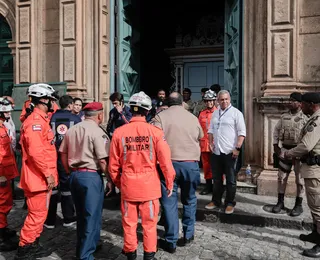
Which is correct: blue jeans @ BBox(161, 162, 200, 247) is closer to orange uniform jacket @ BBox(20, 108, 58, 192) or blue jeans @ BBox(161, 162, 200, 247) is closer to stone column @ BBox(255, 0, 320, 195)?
orange uniform jacket @ BBox(20, 108, 58, 192)

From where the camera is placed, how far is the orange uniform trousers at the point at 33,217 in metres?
4.00

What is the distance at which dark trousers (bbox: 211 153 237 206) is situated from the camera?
210 inches

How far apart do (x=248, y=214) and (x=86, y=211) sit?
8.40 feet

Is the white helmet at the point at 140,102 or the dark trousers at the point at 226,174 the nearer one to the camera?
the white helmet at the point at 140,102

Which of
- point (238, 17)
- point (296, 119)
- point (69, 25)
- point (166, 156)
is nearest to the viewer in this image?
point (166, 156)

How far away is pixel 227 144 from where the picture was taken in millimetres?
5344

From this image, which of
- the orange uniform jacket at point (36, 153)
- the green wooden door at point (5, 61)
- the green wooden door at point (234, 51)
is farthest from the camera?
the green wooden door at point (5, 61)

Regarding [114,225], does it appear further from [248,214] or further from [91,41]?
[91,41]

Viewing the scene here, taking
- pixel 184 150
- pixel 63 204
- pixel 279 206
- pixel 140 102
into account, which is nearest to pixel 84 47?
pixel 63 204

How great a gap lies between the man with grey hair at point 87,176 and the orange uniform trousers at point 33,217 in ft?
1.51

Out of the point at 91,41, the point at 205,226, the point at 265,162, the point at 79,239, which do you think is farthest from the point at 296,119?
the point at 91,41

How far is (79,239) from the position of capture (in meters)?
3.85

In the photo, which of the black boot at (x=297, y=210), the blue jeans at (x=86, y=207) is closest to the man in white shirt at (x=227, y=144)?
the black boot at (x=297, y=210)

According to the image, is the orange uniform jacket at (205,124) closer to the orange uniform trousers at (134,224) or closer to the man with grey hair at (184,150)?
the man with grey hair at (184,150)
